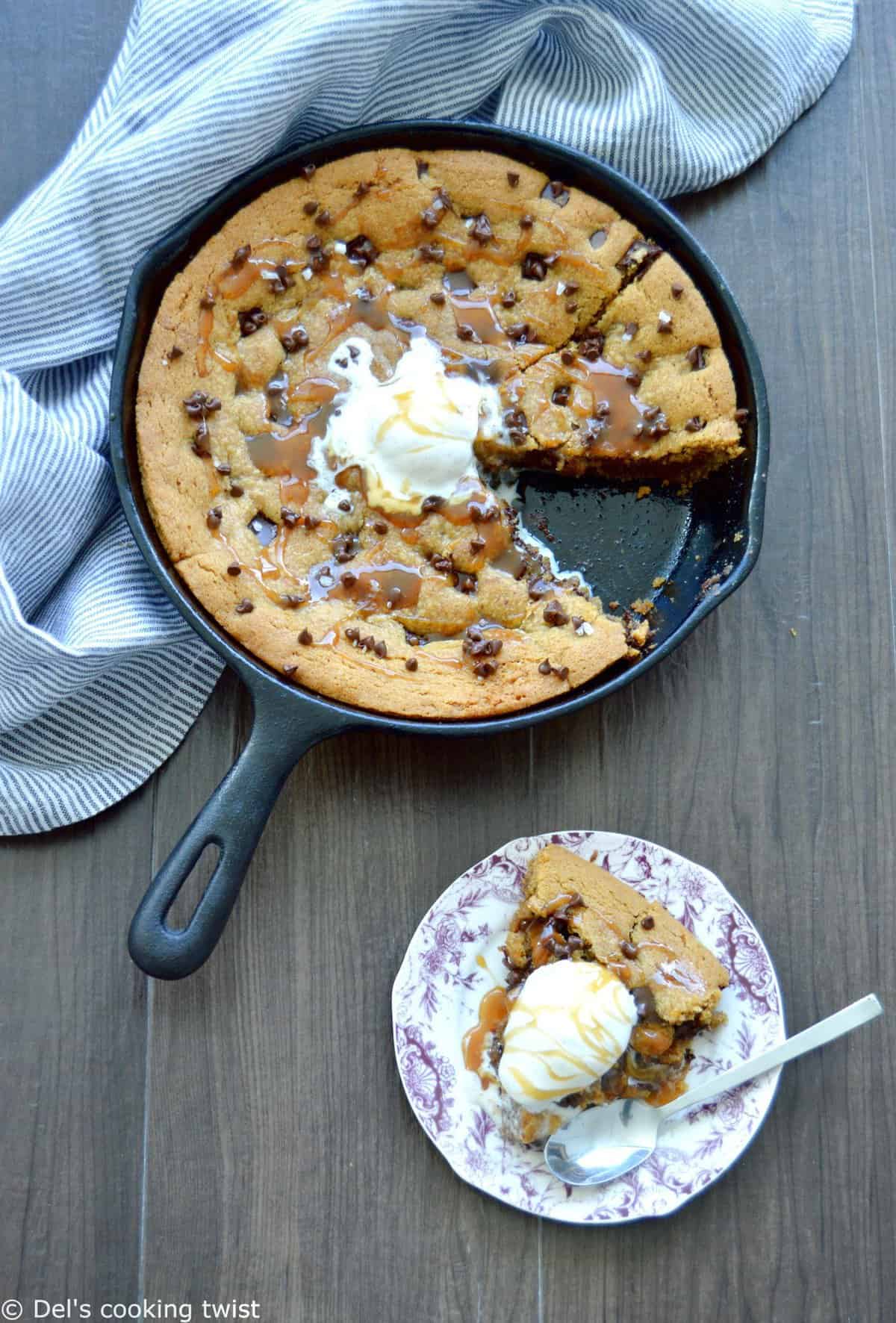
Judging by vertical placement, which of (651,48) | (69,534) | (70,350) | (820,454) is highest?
(651,48)

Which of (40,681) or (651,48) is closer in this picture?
(40,681)

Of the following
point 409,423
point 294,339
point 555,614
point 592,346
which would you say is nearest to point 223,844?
point 555,614

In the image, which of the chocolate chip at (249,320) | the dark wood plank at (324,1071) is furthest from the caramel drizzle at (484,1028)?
the chocolate chip at (249,320)

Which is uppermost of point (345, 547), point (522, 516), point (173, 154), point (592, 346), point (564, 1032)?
point (173, 154)

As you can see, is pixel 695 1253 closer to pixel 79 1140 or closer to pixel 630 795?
pixel 630 795

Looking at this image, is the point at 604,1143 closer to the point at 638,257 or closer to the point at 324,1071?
the point at 324,1071

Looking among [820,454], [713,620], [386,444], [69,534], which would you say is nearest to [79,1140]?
[69,534]

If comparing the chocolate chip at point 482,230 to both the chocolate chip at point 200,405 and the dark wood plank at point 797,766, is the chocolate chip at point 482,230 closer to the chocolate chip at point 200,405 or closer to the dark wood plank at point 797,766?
the dark wood plank at point 797,766
